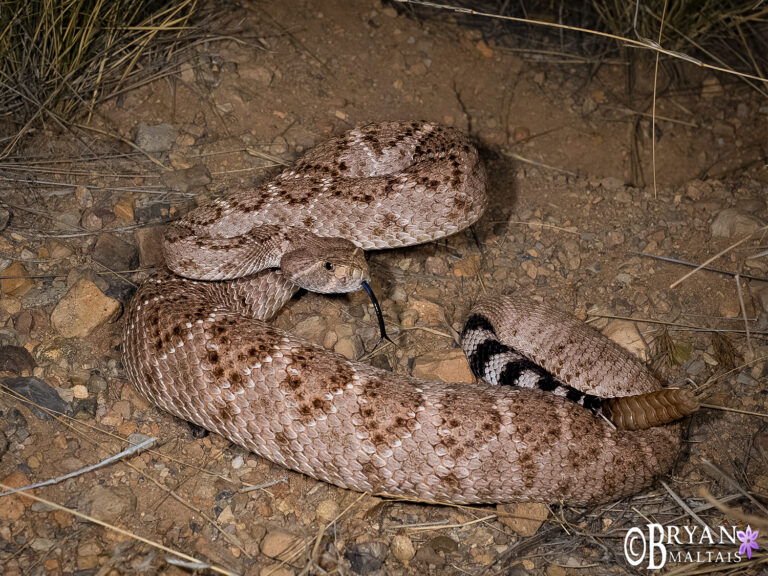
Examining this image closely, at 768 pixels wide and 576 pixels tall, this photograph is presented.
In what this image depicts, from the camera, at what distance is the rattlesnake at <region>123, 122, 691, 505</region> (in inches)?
139

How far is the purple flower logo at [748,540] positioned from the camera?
3.37 m

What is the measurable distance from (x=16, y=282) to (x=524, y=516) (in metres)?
3.03

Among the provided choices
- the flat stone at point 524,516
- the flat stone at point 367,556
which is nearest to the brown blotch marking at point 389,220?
the flat stone at point 524,516

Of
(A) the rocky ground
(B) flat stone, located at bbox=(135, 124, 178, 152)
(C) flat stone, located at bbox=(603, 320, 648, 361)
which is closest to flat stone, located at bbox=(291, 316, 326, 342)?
(A) the rocky ground

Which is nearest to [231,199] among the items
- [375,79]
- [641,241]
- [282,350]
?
[282,350]

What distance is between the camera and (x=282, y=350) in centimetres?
368

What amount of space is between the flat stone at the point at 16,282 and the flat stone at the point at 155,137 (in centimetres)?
120

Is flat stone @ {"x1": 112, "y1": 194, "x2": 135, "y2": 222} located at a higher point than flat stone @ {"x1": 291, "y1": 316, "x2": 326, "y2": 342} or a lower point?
higher

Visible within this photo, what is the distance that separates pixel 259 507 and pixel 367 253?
1973 mm

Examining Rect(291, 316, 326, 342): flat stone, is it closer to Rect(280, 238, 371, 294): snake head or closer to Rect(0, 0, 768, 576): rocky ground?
Rect(0, 0, 768, 576): rocky ground

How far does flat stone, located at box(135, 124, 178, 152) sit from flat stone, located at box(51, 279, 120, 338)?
1165mm

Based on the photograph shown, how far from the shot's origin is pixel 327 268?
168 inches

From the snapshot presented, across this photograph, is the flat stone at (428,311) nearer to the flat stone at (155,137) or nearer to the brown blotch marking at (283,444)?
the brown blotch marking at (283,444)

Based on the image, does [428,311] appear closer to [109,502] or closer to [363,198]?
[363,198]
